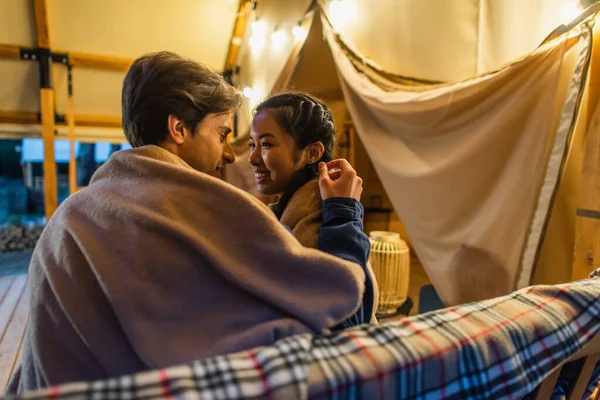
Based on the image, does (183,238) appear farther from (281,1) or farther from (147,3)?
(147,3)

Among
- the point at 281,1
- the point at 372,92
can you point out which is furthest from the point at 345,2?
the point at 281,1

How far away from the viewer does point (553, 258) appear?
4.50ft

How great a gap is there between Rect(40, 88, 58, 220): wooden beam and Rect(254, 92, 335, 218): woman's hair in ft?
12.4

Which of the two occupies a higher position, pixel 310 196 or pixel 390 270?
pixel 310 196

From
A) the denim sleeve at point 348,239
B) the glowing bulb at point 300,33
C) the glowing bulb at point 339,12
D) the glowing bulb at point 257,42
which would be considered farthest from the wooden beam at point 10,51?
the denim sleeve at point 348,239

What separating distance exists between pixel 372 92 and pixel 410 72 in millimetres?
352

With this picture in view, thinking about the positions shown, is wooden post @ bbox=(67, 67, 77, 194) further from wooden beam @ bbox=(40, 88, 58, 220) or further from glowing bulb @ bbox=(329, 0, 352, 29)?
glowing bulb @ bbox=(329, 0, 352, 29)

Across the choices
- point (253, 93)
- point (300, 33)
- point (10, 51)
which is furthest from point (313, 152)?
point (10, 51)

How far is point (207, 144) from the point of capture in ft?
2.53

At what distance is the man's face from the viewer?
747 millimetres

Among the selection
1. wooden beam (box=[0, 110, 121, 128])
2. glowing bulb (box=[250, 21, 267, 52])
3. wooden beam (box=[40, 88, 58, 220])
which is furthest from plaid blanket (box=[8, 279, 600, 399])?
wooden beam (box=[0, 110, 121, 128])

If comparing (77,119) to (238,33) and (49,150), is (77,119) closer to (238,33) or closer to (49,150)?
(49,150)

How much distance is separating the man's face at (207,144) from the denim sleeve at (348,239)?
265 millimetres

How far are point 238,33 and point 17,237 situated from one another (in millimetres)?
3404
